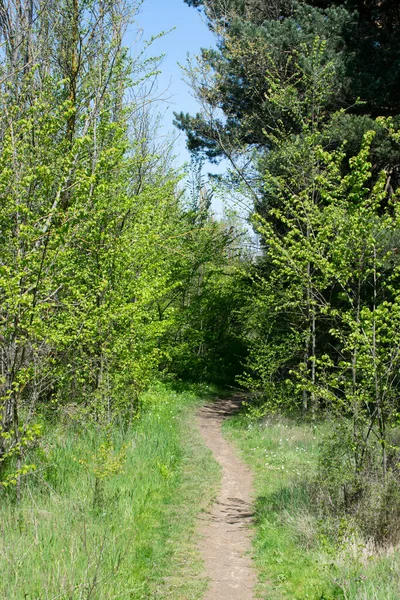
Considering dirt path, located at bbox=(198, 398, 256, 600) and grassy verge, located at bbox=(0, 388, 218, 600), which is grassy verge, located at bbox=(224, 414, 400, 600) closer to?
dirt path, located at bbox=(198, 398, 256, 600)

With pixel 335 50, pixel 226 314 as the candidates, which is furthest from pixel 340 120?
pixel 226 314

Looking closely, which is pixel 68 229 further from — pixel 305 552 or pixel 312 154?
pixel 312 154

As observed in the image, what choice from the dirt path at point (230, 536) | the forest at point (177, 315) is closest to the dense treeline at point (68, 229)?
the forest at point (177, 315)

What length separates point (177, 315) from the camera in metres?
18.7

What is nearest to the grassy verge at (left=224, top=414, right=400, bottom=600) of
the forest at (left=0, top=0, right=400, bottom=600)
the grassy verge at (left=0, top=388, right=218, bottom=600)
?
the forest at (left=0, top=0, right=400, bottom=600)

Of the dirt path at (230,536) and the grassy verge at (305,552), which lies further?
the dirt path at (230,536)

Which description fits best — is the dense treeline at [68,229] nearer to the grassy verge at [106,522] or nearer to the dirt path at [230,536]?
the grassy verge at [106,522]

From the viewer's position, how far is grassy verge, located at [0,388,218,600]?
4742 millimetres

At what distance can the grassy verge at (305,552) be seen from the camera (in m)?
4.92

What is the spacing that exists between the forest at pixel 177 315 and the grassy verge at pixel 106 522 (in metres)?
0.03

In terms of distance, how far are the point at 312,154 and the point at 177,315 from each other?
869 centimetres

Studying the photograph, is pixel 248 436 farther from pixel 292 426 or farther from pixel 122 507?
pixel 122 507

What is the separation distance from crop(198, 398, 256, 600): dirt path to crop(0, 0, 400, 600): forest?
A: 15 cm

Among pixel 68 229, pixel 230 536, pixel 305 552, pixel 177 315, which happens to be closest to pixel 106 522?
pixel 230 536
